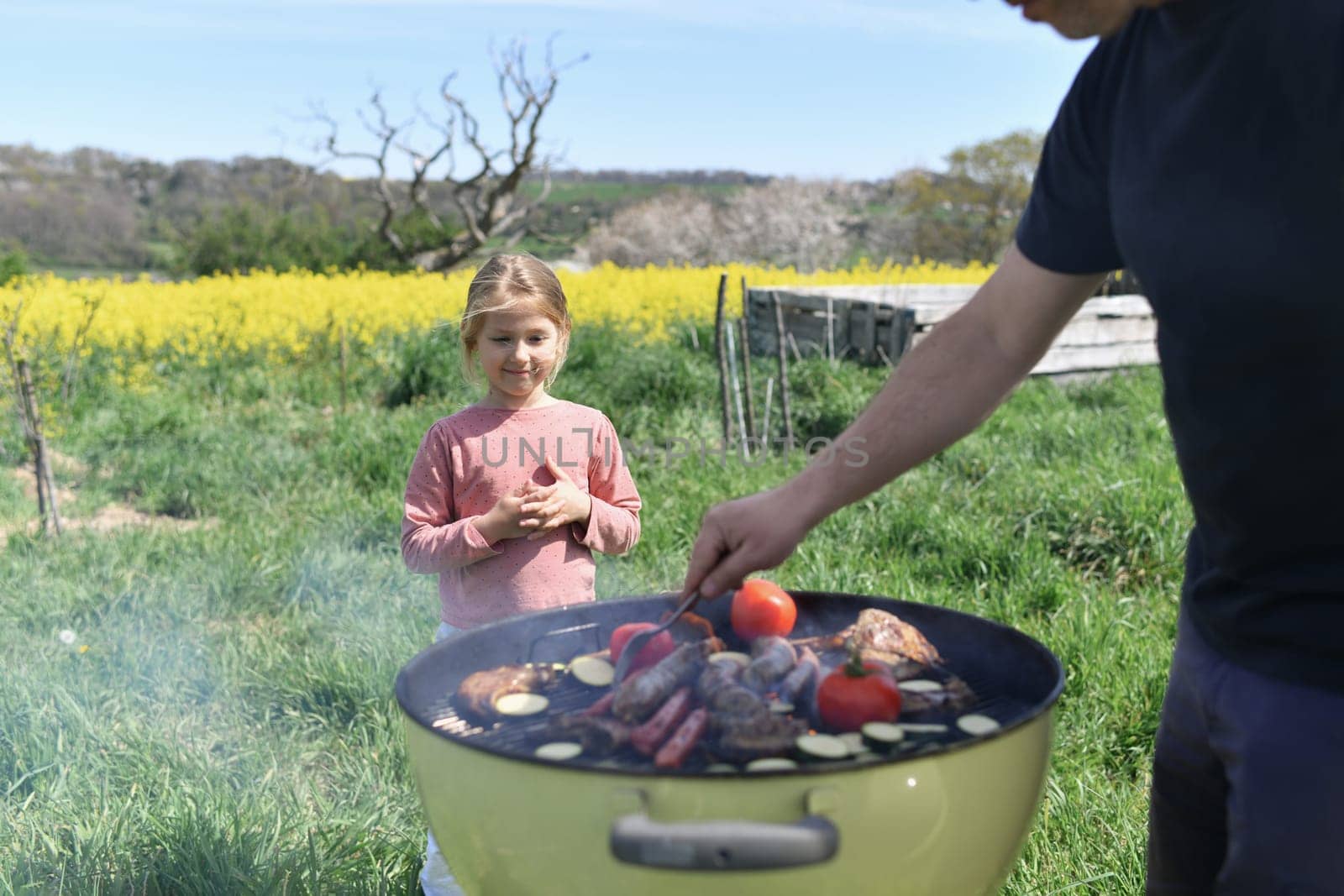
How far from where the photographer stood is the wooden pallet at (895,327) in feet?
28.0

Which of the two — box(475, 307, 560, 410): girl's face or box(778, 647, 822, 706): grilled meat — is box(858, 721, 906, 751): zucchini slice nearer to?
box(778, 647, 822, 706): grilled meat

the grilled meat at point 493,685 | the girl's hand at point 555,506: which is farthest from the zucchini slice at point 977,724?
the girl's hand at point 555,506

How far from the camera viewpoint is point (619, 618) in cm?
199

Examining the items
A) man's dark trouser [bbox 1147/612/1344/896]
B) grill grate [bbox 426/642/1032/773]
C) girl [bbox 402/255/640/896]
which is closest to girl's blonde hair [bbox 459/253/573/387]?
girl [bbox 402/255/640/896]

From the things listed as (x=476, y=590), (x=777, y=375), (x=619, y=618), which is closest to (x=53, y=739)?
(x=476, y=590)

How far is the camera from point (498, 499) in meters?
2.43

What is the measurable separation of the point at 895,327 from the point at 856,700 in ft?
23.3

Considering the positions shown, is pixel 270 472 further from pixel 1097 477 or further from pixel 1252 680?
pixel 1252 680

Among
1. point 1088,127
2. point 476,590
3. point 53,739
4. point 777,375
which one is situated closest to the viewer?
point 1088,127

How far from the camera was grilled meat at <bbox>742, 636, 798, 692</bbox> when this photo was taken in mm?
1595

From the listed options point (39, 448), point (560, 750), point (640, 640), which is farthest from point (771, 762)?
point (39, 448)

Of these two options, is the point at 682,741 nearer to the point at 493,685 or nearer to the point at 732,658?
the point at 732,658

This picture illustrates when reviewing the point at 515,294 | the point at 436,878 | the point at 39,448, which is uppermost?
the point at 515,294

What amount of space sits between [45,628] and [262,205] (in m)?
29.5
